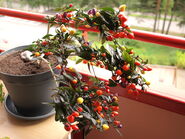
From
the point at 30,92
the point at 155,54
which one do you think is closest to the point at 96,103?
the point at 30,92

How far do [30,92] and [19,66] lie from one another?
5.2 inches

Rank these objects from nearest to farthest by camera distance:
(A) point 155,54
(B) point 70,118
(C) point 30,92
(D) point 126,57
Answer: (B) point 70,118 < (D) point 126,57 < (C) point 30,92 < (A) point 155,54

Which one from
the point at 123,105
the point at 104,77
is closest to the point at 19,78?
the point at 104,77

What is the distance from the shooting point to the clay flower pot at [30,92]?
2.69 ft

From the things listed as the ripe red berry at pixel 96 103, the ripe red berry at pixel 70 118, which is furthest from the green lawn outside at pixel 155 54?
the ripe red berry at pixel 70 118

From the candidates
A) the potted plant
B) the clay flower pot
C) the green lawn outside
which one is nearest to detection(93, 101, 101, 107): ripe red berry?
the potted plant

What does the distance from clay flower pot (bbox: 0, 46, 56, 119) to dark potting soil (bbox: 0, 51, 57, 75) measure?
5cm

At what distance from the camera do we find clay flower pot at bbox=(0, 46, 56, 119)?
0.82 m

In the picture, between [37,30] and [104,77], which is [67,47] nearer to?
[104,77]

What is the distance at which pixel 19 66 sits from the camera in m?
0.90

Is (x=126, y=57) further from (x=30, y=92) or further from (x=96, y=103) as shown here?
(x=30, y=92)

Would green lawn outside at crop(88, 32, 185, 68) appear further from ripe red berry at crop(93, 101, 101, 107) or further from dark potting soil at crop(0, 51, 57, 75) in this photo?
ripe red berry at crop(93, 101, 101, 107)

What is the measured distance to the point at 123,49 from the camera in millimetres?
677

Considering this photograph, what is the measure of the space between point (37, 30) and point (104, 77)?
48.1 inches
